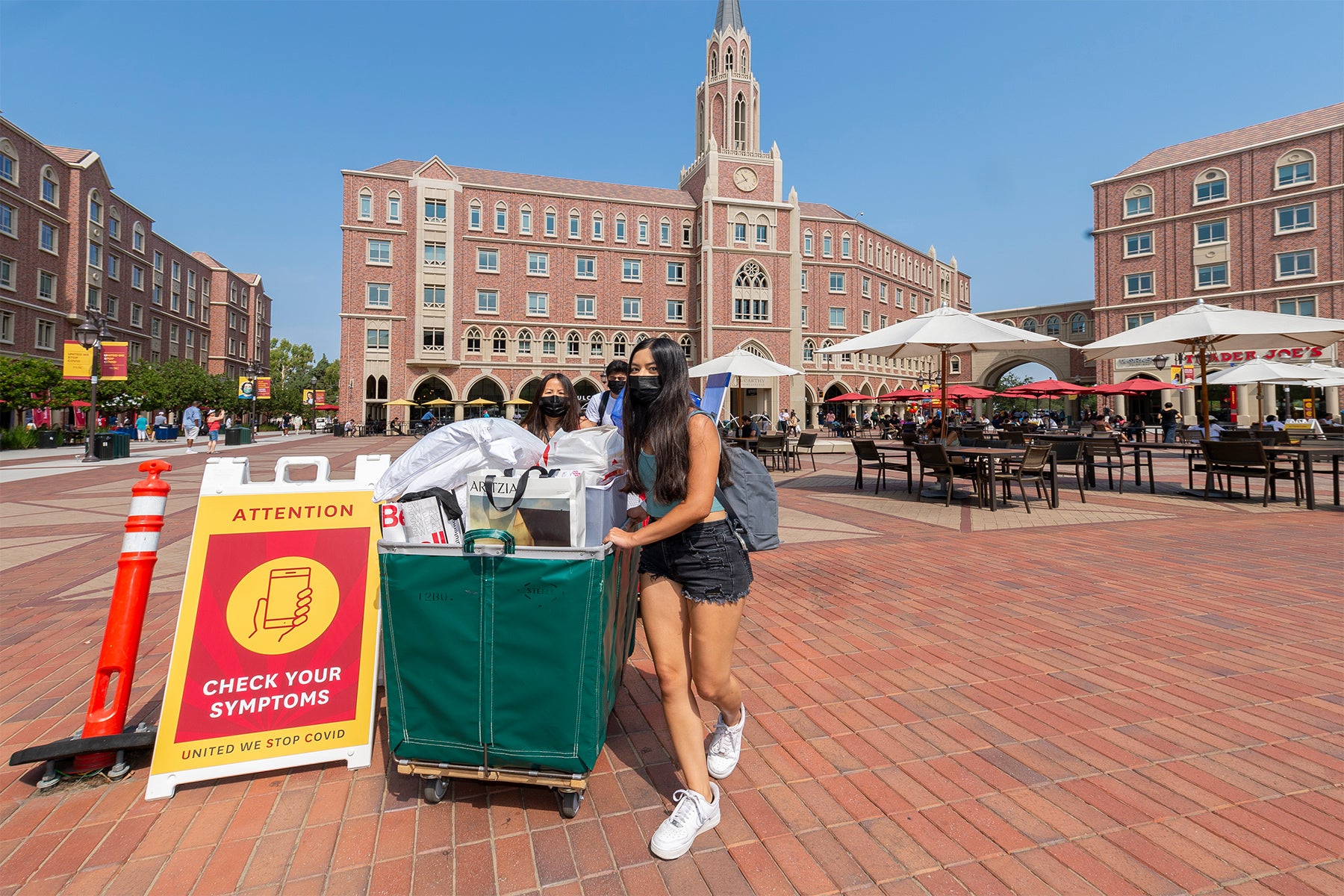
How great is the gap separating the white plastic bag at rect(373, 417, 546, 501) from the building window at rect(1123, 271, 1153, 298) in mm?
50651

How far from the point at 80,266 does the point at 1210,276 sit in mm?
71152

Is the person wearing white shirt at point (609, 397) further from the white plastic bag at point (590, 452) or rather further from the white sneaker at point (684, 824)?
the white sneaker at point (684, 824)

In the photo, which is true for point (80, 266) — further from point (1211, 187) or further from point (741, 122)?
point (1211, 187)

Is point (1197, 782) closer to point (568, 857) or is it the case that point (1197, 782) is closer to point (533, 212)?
point (568, 857)

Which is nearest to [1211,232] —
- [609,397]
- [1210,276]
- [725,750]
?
[1210,276]

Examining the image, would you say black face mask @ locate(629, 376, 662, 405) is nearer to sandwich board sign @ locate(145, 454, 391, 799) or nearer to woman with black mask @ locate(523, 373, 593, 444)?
sandwich board sign @ locate(145, 454, 391, 799)

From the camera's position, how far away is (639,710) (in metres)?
3.00

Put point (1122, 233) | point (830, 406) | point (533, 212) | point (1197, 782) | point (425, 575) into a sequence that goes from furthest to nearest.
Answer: point (830, 406)
point (533, 212)
point (1122, 233)
point (1197, 782)
point (425, 575)

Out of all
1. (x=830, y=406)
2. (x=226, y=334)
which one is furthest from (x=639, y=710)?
(x=226, y=334)

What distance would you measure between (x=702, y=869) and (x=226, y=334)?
279 feet

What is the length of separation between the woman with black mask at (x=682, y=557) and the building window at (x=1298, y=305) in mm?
47514

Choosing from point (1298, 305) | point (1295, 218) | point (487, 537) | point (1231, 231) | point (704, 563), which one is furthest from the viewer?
point (1231, 231)

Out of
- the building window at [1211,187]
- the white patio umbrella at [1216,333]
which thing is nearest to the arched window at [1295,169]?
the building window at [1211,187]

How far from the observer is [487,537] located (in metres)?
1.98
